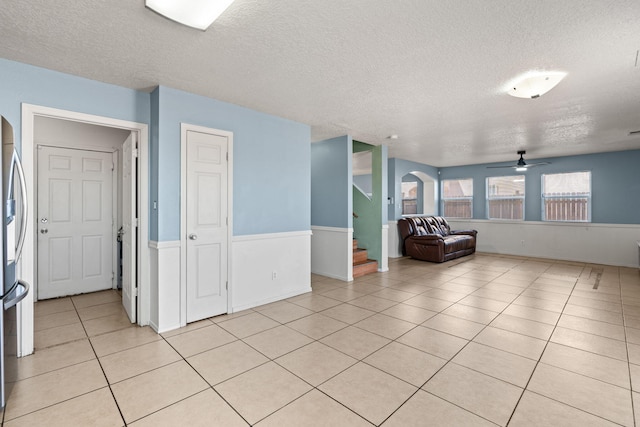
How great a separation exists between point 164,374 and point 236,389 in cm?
63

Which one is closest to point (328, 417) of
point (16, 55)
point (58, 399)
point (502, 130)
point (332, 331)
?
point (332, 331)

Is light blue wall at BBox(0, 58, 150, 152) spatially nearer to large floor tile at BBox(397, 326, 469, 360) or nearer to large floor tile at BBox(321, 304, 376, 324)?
large floor tile at BBox(321, 304, 376, 324)

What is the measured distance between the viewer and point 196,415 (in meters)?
1.85

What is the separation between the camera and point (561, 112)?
389 centimetres

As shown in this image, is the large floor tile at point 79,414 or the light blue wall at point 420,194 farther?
the light blue wall at point 420,194

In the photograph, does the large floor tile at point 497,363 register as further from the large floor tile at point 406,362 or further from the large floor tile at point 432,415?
the large floor tile at point 432,415

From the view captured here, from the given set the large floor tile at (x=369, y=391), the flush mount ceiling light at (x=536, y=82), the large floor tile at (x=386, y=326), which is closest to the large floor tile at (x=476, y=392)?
the large floor tile at (x=369, y=391)

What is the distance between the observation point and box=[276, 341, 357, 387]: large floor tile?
2.29 m

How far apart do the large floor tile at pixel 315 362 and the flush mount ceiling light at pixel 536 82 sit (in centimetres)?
301

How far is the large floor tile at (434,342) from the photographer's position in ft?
8.76

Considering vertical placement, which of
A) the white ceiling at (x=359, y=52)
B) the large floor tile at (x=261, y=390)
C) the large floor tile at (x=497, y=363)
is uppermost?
the white ceiling at (x=359, y=52)

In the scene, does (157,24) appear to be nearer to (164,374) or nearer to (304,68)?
(304,68)

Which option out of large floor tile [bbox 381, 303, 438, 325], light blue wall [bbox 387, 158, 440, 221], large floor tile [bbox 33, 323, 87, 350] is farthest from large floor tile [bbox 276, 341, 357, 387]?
light blue wall [bbox 387, 158, 440, 221]

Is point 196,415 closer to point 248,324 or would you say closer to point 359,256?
point 248,324
